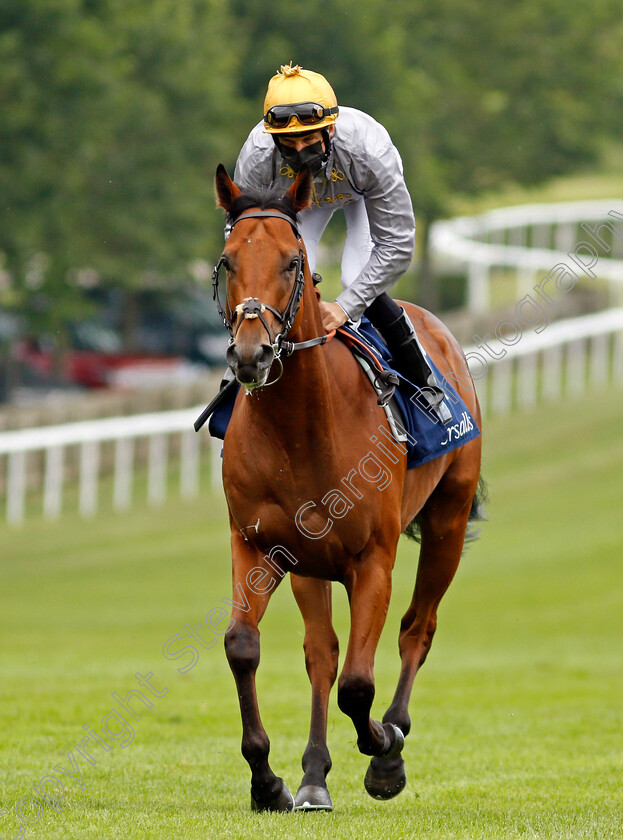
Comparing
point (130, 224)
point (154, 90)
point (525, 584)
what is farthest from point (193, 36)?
point (525, 584)

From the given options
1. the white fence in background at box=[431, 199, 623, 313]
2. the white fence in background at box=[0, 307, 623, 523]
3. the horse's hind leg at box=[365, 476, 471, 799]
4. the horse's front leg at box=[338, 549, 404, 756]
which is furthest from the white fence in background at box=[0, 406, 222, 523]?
the white fence in background at box=[431, 199, 623, 313]

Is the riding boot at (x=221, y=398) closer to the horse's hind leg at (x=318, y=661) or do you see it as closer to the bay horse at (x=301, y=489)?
the bay horse at (x=301, y=489)

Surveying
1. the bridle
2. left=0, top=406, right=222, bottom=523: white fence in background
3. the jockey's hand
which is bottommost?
left=0, top=406, right=222, bottom=523: white fence in background

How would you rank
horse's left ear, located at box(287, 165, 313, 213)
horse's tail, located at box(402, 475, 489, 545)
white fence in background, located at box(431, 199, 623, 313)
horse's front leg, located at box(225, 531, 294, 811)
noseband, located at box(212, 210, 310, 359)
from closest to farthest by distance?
noseband, located at box(212, 210, 310, 359) < horse's left ear, located at box(287, 165, 313, 213) < horse's front leg, located at box(225, 531, 294, 811) < horse's tail, located at box(402, 475, 489, 545) < white fence in background, located at box(431, 199, 623, 313)

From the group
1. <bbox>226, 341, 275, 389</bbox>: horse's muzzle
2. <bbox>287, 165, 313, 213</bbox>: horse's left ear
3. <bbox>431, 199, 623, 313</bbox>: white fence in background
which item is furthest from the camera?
<bbox>431, 199, 623, 313</bbox>: white fence in background

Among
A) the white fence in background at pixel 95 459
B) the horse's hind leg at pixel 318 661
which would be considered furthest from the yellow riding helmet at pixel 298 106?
the white fence in background at pixel 95 459

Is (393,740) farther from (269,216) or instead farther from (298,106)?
(298,106)

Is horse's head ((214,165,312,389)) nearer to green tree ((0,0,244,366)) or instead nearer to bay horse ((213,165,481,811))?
bay horse ((213,165,481,811))

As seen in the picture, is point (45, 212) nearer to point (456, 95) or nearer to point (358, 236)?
point (456, 95)

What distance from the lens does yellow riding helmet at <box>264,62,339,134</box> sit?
5637 mm

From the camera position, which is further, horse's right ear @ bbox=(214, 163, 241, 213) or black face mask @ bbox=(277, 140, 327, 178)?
black face mask @ bbox=(277, 140, 327, 178)

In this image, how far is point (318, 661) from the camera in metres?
6.31

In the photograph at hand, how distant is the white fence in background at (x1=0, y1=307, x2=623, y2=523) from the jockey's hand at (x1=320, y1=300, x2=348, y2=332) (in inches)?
229

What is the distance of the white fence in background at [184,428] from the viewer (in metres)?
16.8
